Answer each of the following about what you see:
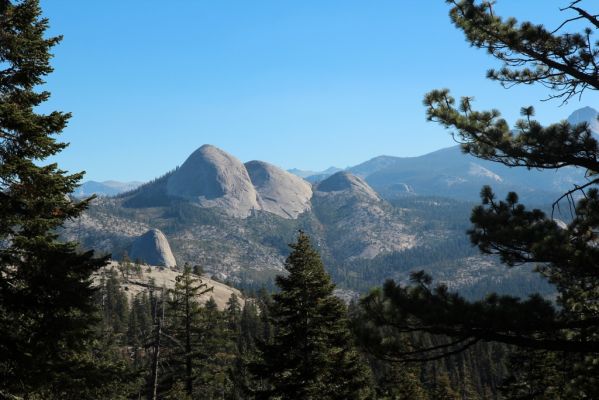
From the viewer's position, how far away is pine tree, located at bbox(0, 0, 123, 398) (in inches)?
445

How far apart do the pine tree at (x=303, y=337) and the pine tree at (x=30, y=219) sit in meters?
10.2

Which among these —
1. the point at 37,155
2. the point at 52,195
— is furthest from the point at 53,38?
the point at 52,195

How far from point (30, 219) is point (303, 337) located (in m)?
14.0

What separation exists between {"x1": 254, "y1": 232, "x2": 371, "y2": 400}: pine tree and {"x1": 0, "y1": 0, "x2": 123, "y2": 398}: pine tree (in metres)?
10.2

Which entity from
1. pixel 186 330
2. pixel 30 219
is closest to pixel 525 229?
pixel 30 219

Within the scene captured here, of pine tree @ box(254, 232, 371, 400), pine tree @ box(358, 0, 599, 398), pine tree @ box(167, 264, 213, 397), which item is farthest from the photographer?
pine tree @ box(167, 264, 213, 397)

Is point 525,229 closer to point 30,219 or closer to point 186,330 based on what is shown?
point 30,219

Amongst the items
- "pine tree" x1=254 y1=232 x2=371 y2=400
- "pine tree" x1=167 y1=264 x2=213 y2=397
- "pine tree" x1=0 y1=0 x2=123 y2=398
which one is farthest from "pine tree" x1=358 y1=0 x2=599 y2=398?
"pine tree" x1=167 y1=264 x2=213 y2=397

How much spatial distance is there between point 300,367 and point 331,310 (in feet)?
10.4

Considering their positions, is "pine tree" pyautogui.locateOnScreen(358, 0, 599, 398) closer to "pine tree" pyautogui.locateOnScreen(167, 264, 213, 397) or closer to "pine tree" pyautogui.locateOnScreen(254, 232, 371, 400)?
"pine tree" pyautogui.locateOnScreen(254, 232, 371, 400)

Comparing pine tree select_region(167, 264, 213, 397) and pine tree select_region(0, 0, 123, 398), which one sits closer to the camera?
pine tree select_region(0, 0, 123, 398)

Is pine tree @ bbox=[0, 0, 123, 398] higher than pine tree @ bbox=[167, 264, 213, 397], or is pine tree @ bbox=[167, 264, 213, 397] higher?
pine tree @ bbox=[0, 0, 123, 398]

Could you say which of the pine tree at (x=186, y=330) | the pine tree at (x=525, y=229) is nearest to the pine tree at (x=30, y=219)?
the pine tree at (x=525, y=229)

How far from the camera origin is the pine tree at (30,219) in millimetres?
11312
